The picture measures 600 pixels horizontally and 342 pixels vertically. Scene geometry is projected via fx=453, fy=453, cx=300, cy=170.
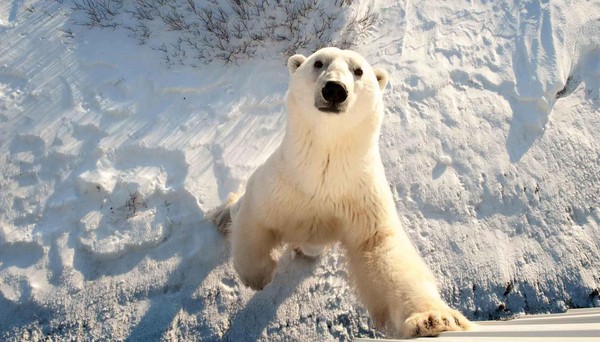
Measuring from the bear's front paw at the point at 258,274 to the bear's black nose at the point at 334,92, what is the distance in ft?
4.19

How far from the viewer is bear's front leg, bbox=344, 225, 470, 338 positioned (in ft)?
6.86

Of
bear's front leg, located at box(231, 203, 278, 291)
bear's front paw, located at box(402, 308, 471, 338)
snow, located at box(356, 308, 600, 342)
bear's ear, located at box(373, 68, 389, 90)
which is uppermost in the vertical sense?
bear's ear, located at box(373, 68, 389, 90)

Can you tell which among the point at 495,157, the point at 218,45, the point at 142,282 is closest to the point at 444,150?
the point at 495,157

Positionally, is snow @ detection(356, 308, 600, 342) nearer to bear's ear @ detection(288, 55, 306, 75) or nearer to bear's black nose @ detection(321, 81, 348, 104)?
bear's black nose @ detection(321, 81, 348, 104)

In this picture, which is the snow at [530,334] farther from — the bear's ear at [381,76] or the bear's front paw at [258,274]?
the bear's ear at [381,76]

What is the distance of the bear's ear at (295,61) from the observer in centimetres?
287

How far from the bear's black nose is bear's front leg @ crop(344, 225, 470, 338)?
0.93m

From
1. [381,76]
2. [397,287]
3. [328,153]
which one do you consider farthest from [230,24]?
[397,287]

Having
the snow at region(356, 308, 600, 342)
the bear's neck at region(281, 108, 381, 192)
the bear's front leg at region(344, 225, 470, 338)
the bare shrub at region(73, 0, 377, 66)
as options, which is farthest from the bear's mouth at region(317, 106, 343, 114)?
the bare shrub at region(73, 0, 377, 66)

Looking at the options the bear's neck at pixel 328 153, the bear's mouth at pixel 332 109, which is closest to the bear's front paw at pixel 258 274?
the bear's neck at pixel 328 153

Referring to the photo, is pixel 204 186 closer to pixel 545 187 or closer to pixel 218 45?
pixel 218 45

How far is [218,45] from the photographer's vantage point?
4414 millimetres

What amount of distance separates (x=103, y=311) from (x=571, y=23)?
17.0 feet

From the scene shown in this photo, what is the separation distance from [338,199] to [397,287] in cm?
64
